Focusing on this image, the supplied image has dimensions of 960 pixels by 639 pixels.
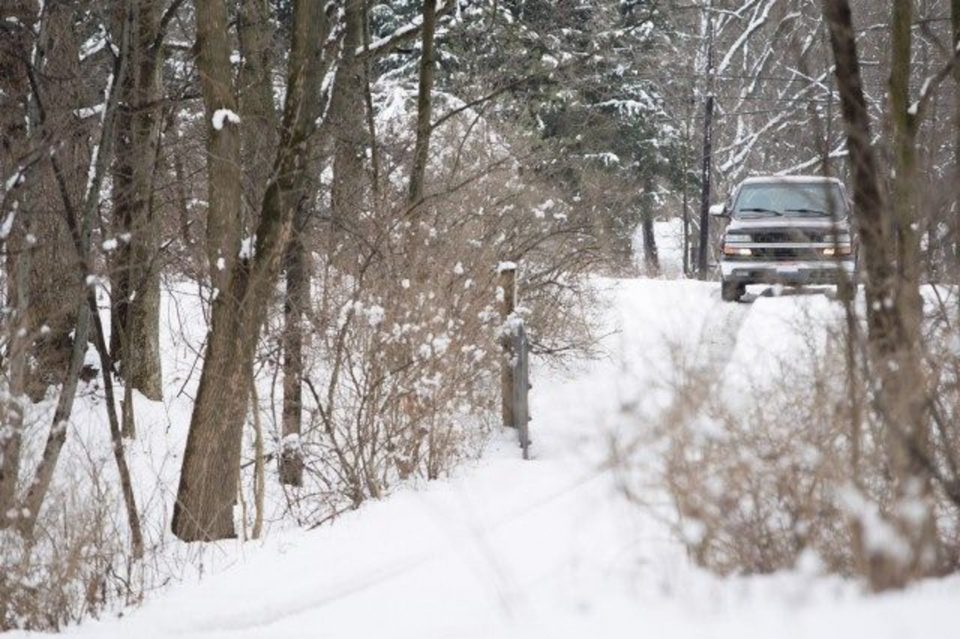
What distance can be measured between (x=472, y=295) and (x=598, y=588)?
5.14 metres

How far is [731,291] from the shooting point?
1602cm

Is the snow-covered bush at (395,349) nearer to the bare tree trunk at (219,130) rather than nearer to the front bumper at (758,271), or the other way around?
the bare tree trunk at (219,130)

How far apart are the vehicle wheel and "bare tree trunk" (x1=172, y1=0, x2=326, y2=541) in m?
9.01

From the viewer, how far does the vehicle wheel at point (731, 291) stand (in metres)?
Result: 16.0

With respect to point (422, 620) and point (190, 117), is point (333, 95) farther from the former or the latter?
point (190, 117)

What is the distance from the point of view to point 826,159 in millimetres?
4363

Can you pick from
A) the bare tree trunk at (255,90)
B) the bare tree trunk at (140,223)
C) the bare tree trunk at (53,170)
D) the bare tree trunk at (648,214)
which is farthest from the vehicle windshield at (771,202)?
the bare tree trunk at (648,214)

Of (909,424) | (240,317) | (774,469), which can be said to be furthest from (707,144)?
(909,424)

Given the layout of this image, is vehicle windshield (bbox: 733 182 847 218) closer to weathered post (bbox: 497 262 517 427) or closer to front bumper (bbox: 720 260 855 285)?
front bumper (bbox: 720 260 855 285)

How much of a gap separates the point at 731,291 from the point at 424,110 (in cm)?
660

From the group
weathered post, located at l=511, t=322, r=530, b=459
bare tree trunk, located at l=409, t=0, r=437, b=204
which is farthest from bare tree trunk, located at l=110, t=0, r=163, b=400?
weathered post, located at l=511, t=322, r=530, b=459

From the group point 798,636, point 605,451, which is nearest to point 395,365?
point 605,451

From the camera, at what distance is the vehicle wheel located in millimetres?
15969

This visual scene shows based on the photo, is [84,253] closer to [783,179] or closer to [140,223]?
[140,223]
